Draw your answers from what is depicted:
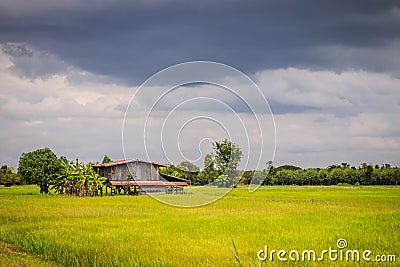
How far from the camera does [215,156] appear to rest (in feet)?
63.7

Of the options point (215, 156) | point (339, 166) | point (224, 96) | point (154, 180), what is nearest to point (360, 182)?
point (339, 166)

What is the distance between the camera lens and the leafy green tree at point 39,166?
84.7ft

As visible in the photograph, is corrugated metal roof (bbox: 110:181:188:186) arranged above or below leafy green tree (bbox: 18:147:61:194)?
below

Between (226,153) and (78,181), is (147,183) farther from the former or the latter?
(226,153)

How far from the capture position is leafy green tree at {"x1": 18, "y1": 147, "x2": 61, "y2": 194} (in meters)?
25.8

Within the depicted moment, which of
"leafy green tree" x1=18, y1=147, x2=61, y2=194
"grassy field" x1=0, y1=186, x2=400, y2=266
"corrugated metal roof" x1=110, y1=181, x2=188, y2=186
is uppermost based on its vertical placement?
"leafy green tree" x1=18, y1=147, x2=61, y2=194

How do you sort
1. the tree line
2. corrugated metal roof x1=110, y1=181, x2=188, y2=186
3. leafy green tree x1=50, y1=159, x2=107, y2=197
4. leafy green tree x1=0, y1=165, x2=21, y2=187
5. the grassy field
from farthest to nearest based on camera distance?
leafy green tree x1=0, y1=165, x2=21, y2=187, corrugated metal roof x1=110, y1=181, x2=188, y2=186, leafy green tree x1=50, y1=159, x2=107, y2=197, the tree line, the grassy field

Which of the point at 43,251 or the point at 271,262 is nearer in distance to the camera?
the point at 271,262

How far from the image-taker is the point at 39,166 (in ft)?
84.8

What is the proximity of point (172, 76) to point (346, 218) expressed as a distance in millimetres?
6405

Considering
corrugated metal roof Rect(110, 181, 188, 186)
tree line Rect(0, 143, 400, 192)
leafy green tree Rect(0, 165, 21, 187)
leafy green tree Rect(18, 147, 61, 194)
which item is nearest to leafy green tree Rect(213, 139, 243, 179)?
tree line Rect(0, 143, 400, 192)

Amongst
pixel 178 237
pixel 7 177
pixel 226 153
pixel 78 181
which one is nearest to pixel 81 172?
pixel 78 181

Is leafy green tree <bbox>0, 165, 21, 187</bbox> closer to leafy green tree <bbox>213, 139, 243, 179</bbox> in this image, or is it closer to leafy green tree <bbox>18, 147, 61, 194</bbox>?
leafy green tree <bbox>18, 147, 61, 194</bbox>

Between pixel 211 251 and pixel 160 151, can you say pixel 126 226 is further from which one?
pixel 160 151
